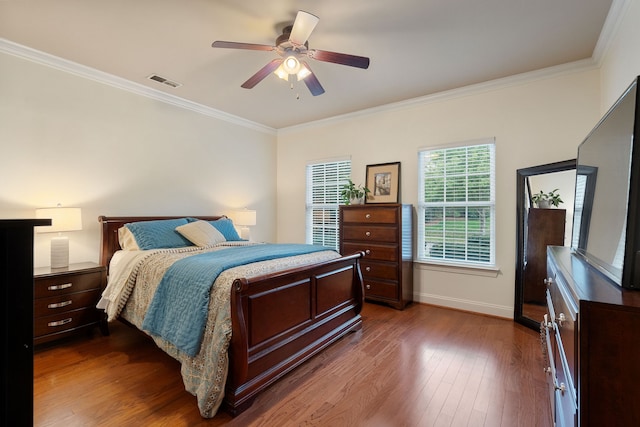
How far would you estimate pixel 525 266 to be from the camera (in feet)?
10.5

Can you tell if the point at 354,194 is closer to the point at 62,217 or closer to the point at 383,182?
the point at 383,182

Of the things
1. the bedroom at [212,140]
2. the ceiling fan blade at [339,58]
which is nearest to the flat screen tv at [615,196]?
the bedroom at [212,140]

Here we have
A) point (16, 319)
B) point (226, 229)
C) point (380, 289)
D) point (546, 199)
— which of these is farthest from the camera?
point (226, 229)

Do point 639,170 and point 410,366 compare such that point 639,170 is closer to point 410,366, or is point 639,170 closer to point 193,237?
point 410,366

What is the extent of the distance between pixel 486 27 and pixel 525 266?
7.71 feet

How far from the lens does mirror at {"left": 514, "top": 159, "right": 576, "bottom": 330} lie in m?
2.85

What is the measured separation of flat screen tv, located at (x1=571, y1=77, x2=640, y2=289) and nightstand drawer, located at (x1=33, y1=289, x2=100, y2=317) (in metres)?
3.73

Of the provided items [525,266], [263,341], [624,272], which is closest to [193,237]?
[263,341]

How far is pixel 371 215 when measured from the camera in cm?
391

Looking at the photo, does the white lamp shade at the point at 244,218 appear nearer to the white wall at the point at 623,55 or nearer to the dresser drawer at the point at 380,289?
the dresser drawer at the point at 380,289

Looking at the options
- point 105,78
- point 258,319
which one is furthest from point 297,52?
point 105,78

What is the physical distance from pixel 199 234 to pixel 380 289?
2.31 m

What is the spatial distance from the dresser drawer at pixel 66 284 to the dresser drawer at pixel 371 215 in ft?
9.41

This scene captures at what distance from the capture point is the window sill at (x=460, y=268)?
3.53m
